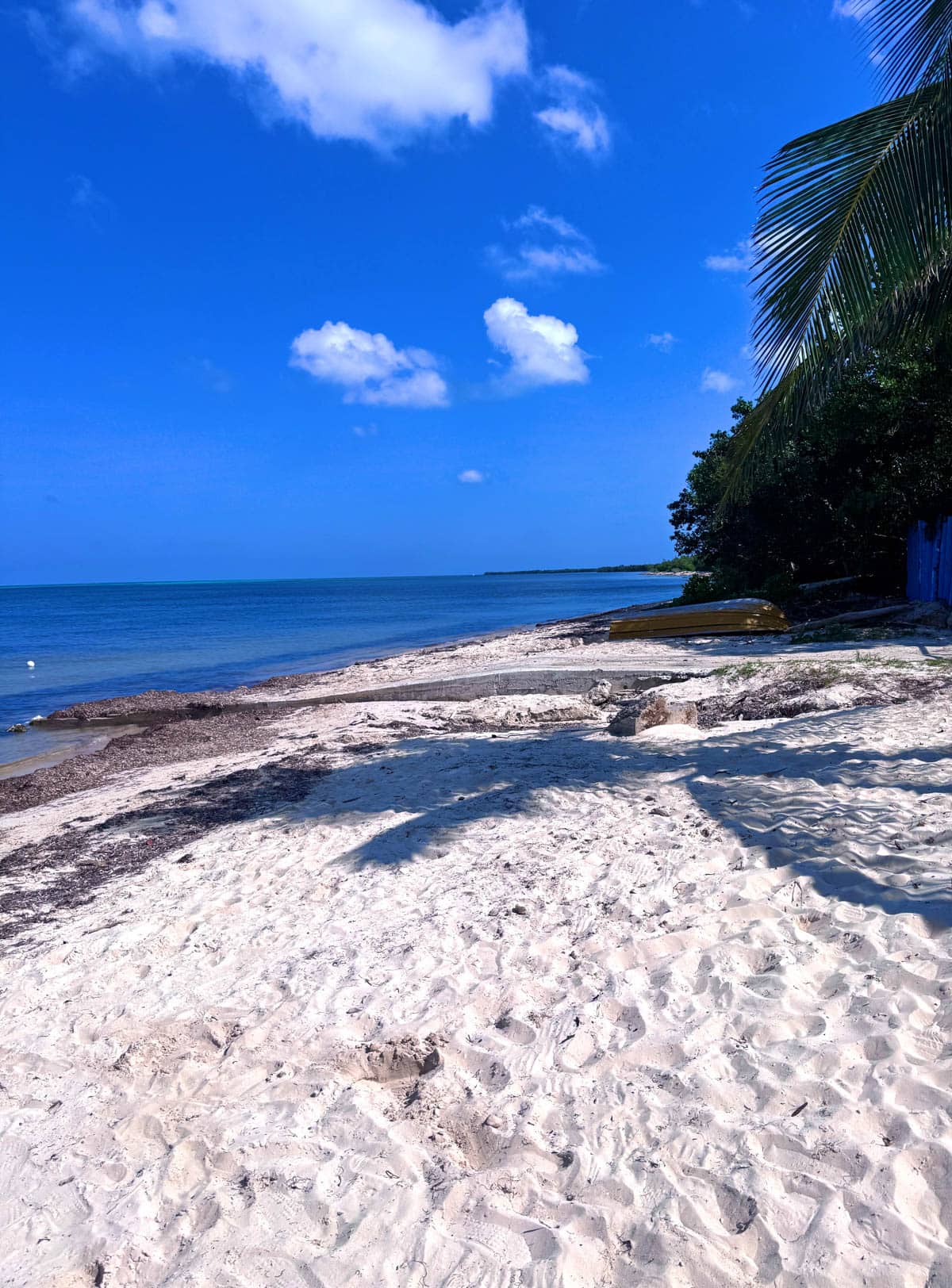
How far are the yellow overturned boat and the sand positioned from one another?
910 cm

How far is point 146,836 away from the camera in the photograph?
6.96 m

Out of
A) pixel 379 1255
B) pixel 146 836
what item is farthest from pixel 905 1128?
pixel 146 836

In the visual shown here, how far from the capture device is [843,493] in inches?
750

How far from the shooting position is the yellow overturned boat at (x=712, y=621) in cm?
1527

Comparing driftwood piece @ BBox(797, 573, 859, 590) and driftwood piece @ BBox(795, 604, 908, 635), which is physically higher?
driftwood piece @ BBox(797, 573, 859, 590)

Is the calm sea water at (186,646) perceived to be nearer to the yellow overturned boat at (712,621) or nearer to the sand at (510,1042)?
the sand at (510,1042)

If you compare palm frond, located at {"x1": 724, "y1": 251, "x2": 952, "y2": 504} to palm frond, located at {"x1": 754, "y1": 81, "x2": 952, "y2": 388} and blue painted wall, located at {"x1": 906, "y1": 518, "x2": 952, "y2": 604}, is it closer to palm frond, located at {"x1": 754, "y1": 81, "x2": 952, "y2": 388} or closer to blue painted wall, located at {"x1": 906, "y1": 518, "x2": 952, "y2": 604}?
palm frond, located at {"x1": 754, "y1": 81, "x2": 952, "y2": 388}

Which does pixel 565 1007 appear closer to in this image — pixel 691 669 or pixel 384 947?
pixel 384 947

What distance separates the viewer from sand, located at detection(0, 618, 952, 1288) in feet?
7.45

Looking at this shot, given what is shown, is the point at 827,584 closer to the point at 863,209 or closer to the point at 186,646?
the point at 863,209

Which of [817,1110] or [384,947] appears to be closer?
[817,1110]

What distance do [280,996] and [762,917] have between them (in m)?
2.44

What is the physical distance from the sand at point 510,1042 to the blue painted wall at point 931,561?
9.05 metres

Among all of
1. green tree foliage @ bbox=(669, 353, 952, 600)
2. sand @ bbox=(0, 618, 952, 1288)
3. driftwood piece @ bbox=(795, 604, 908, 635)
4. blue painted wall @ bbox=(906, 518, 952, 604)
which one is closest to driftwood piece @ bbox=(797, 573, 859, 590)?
green tree foliage @ bbox=(669, 353, 952, 600)
